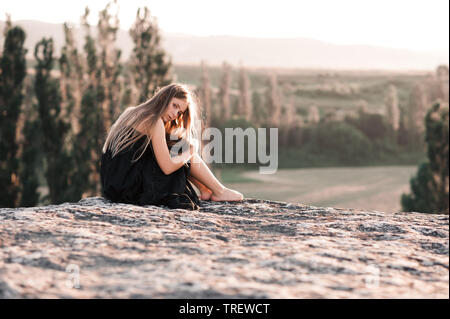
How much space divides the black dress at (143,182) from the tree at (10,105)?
1576 cm

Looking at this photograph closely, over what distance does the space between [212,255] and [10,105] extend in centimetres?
1906

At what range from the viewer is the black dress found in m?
4.29

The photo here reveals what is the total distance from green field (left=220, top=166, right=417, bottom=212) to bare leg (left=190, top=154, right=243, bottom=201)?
27.7 m

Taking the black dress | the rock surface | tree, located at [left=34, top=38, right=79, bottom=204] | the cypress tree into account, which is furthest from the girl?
tree, located at [left=34, top=38, right=79, bottom=204]

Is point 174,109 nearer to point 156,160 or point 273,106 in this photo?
point 156,160

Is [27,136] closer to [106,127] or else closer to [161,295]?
[106,127]

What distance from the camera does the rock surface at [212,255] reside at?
2219mm

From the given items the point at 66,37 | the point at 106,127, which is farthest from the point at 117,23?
the point at 106,127

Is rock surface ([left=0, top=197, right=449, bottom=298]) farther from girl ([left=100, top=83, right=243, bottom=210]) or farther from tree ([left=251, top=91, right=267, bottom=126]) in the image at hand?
tree ([left=251, top=91, right=267, bottom=126])

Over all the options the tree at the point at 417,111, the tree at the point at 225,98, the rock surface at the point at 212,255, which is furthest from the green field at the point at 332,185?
the rock surface at the point at 212,255

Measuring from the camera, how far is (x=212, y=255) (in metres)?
2.70

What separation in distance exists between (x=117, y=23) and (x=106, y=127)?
6.53m

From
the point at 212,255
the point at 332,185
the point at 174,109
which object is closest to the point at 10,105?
the point at 174,109

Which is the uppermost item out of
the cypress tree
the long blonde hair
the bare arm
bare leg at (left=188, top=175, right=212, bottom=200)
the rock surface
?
the long blonde hair
